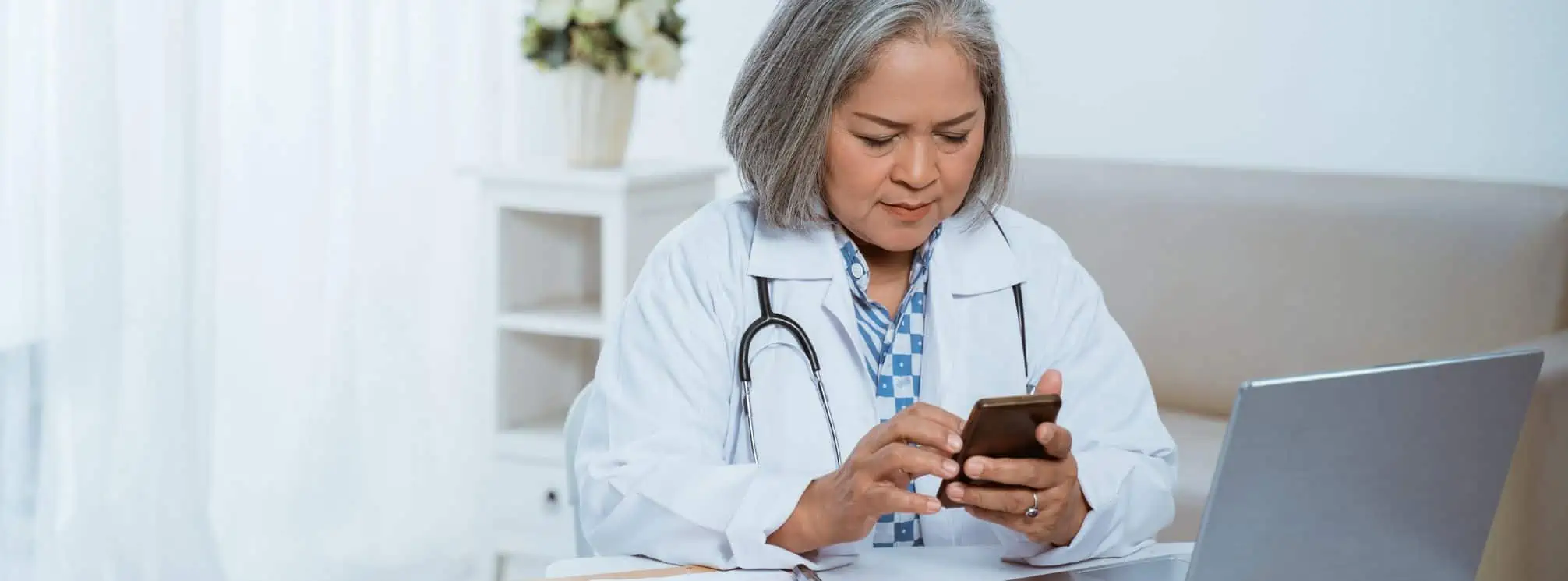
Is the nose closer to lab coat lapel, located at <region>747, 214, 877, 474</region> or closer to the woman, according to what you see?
the woman

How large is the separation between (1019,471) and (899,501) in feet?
0.30

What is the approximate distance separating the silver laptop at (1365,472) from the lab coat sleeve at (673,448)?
357 millimetres

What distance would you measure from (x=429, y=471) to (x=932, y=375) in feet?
7.17

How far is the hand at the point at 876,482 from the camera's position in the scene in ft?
3.71

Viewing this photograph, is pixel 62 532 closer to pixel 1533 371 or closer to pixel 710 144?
pixel 710 144

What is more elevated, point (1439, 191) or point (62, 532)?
point (1439, 191)

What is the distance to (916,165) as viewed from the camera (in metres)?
1.34

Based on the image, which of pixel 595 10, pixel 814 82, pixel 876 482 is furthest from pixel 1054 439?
pixel 595 10

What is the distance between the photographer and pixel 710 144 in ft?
11.7

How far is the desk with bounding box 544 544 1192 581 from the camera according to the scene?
1.22 m

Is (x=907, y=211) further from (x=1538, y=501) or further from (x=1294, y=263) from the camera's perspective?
(x=1294, y=263)

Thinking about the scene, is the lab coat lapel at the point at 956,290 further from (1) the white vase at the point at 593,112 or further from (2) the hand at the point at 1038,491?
(1) the white vase at the point at 593,112

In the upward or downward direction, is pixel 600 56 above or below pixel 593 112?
above

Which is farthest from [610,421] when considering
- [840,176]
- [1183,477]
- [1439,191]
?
[1439,191]
